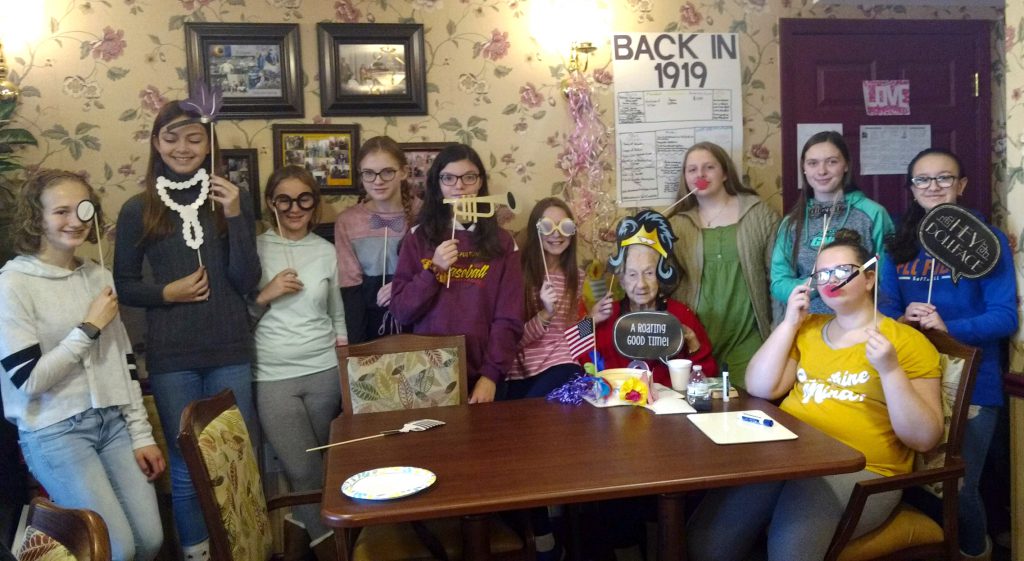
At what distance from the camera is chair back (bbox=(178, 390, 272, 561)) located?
153cm

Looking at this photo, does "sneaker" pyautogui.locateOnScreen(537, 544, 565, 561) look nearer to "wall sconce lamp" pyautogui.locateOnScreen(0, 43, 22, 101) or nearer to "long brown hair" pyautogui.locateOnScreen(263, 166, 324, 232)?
"long brown hair" pyautogui.locateOnScreen(263, 166, 324, 232)

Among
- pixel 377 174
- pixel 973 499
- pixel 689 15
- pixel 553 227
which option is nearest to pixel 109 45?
pixel 377 174

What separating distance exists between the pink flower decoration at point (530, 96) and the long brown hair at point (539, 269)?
51 cm

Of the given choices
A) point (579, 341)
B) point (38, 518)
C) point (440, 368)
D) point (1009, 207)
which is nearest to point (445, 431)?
point (440, 368)

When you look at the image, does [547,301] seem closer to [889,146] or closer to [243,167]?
[243,167]

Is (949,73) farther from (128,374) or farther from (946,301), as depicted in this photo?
(128,374)

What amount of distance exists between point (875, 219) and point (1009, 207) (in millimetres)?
423

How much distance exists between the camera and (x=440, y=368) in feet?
7.72

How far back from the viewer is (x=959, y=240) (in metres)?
2.30

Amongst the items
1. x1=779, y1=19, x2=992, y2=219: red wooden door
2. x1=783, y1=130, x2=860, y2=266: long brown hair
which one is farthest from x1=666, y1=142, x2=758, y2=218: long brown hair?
x1=779, y1=19, x2=992, y2=219: red wooden door

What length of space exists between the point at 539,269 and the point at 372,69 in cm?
109

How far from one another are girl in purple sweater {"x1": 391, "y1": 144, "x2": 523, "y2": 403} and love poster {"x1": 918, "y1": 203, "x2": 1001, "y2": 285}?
4.48ft

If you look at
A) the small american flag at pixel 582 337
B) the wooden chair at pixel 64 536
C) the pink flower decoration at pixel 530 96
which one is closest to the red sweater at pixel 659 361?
the small american flag at pixel 582 337

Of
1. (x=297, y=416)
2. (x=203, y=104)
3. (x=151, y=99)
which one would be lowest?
(x=297, y=416)
